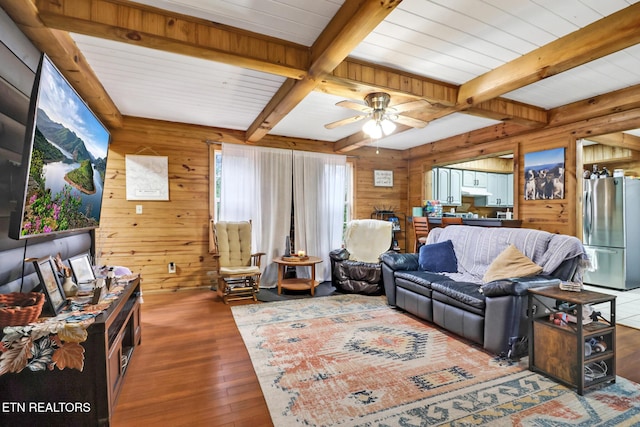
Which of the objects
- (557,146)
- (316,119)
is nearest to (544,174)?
(557,146)

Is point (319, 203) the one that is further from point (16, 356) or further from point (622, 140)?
point (622, 140)

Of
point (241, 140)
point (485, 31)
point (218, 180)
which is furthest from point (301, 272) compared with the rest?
point (485, 31)

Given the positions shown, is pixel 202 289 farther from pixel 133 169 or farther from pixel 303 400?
pixel 303 400

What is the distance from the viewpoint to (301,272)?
5.02 metres

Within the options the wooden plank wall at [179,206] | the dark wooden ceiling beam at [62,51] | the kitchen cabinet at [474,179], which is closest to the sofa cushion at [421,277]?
the wooden plank wall at [179,206]

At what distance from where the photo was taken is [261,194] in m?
4.85

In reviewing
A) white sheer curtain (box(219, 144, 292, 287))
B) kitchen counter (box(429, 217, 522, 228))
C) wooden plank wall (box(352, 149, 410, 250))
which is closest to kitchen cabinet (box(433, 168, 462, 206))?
wooden plank wall (box(352, 149, 410, 250))

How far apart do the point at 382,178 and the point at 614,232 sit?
142 inches

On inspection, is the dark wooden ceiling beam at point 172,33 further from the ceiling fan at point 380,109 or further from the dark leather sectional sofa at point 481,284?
the dark leather sectional sofa at point 481,284

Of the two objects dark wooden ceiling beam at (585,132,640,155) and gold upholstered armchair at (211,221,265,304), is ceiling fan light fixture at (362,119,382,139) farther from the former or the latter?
dark wooden ceiling beam at (585,132,640,155)

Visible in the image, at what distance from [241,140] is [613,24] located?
4227mm

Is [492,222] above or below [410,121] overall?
below

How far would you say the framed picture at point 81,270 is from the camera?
223 centimetres

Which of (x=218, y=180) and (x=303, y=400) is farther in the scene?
(x=218, y=180)
